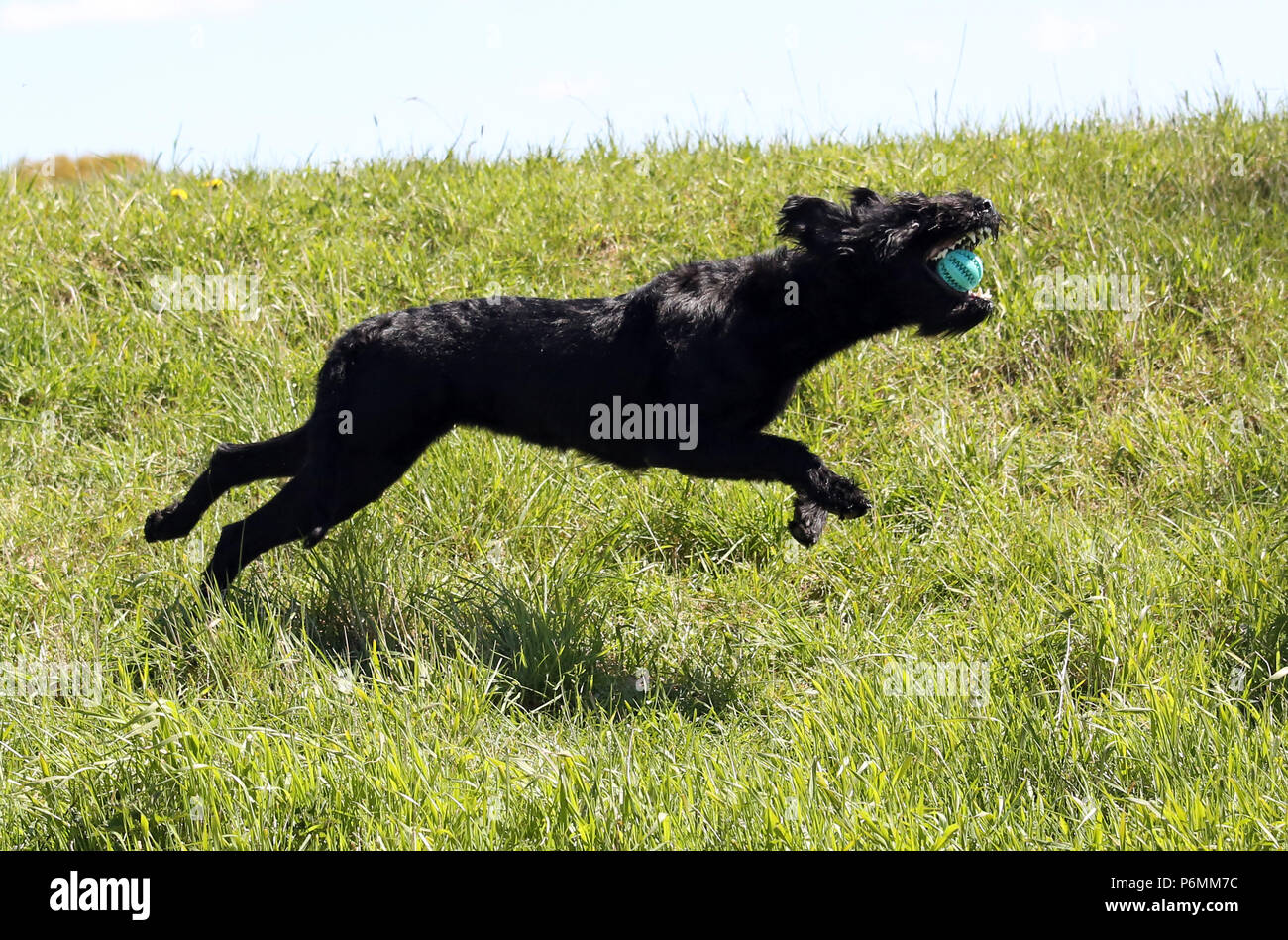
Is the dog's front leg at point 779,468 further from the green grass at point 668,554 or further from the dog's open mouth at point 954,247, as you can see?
the dog's open mouth at point 954,247

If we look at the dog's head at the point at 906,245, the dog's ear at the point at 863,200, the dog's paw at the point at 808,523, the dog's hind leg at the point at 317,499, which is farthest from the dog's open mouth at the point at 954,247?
the dog's hind leg at the point at 317,499

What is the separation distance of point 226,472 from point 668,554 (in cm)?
194

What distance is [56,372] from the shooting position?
6719 mm

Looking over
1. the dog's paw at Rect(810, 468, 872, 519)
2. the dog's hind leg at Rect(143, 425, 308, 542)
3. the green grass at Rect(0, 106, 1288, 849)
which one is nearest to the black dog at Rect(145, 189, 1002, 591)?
the dog's paw at Rect(810, 468, 872, 519)

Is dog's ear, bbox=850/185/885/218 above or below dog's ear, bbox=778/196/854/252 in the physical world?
above

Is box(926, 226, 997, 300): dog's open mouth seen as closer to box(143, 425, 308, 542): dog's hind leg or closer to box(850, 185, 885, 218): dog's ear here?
box(850, 185, 885, 218): dog's ear

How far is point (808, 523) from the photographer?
429cm

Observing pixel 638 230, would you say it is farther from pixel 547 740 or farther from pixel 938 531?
pixel 547 740

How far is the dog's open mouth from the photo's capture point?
4.33 metres

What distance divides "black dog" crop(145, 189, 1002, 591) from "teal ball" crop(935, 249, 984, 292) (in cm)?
4

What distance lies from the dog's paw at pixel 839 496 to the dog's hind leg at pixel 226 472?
2.16 metres

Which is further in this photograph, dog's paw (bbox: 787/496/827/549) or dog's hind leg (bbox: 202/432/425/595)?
dog's hind leg (bbox: 202/432/425/595)

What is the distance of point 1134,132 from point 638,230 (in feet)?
12.2

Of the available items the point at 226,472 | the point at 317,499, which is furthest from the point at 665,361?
the point at 226,472
